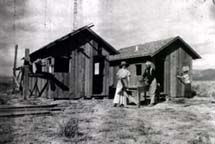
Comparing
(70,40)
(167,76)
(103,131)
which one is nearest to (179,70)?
(167,76)

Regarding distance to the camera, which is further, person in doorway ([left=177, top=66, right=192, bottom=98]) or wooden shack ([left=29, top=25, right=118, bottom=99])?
person in doorway ([left=177, top=66, right=192, bottom=98])

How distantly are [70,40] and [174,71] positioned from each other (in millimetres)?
8579

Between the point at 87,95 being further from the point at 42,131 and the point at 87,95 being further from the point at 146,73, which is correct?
the point at 42,131

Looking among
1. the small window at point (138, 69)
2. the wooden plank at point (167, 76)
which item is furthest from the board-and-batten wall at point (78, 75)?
the wooden plank at point (167, 76)

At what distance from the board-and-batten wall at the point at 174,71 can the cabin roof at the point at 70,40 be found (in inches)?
178

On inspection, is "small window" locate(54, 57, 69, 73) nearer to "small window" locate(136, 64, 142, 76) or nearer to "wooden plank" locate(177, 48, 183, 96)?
"small window" locate(136, 64, 142, 76)

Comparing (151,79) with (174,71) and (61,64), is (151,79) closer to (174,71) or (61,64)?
(174,71)

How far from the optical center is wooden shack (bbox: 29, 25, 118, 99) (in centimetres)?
1591

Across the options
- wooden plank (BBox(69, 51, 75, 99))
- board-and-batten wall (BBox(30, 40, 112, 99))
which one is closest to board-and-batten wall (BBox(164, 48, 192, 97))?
board-and-batten wall (BBox(30, 40, 112, 99))

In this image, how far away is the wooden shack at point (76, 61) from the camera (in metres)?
15.9

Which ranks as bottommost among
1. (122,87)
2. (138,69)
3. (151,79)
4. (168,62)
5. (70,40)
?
(122,87)

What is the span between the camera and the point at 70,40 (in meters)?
16.6

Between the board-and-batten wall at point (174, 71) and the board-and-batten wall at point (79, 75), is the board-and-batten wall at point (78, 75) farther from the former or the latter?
the board-and-batten wall at point (174, 71)

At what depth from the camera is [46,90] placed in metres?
16.1
